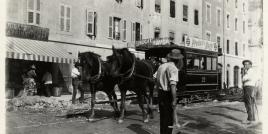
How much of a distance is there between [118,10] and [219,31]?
15.7 m

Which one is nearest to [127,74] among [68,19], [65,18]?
[65,18]

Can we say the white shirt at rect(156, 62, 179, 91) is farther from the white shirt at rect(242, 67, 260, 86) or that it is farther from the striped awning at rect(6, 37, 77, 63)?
the striped awning at rect(6, 37, 77, 63)

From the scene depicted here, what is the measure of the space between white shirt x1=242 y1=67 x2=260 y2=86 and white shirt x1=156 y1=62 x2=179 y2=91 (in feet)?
12.9

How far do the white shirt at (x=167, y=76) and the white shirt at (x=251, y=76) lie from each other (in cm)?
395

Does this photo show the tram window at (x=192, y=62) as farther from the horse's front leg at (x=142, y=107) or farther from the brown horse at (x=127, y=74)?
the horse's front leg at (x=142, y=107)

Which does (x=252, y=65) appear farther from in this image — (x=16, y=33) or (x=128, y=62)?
(x=16, y=33)

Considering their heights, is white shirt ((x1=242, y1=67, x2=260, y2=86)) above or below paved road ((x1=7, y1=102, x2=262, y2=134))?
above

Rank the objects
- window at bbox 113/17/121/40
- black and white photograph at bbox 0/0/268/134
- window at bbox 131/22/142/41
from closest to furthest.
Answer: black and white photograph at bbox 0/0/268/134
window at bbox 113/17/121/40
window at bbox 131/22/142/41

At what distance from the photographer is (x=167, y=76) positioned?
6.41 metres

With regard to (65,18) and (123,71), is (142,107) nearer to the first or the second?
(123,71)

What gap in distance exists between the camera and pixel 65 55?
1784 cm

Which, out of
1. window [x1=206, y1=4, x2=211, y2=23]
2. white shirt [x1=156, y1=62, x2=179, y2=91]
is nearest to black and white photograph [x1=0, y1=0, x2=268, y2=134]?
white shirt [x1=156, y1=62, x2=179, y2=91]

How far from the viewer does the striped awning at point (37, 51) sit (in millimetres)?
13721

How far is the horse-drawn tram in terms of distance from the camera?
44.8ft
